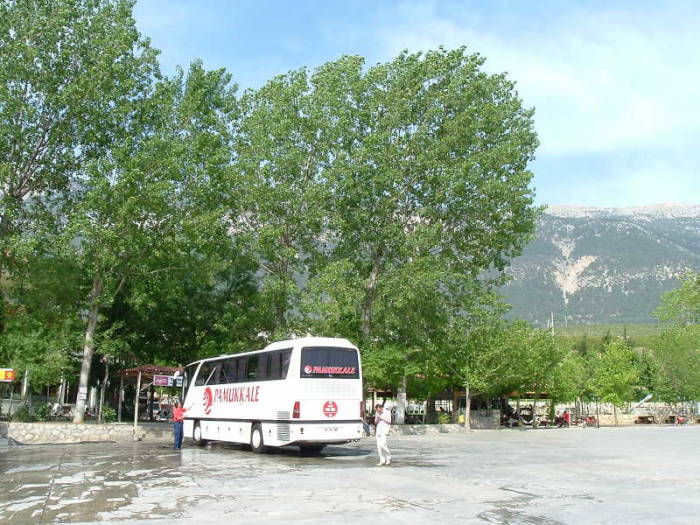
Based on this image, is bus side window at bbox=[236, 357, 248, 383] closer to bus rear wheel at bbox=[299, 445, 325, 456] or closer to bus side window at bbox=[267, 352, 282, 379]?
bus side window at bbox=[267, 352, 282, 379]

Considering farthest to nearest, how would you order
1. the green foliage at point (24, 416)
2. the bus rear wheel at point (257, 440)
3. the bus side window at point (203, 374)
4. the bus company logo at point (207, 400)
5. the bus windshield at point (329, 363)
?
the green foliage at point (24, 416)
the bus side window at point (203, 374)
the bus company logo at point (207, 400)
the bus rear wheel at point (257, 440)
the bus windshield at point (329, 363)

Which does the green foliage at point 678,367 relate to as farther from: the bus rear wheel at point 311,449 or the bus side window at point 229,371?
the bus side window at point 229,371

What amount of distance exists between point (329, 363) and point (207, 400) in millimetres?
6994

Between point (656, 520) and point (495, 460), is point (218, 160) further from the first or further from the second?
point (656, 520)

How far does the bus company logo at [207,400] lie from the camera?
25344mm

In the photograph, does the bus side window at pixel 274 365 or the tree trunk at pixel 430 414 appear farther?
the tree trunk at pixel 430 414

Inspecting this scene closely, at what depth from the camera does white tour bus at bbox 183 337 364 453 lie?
20.2 meters

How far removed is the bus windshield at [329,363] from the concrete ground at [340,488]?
2.46 metres

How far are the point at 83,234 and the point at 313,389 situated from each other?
12.9 meters

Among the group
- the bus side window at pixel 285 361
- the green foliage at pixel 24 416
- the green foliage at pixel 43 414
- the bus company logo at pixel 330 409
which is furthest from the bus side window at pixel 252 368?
the green foliage at pixel 43 414

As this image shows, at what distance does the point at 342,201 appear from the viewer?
3553cm

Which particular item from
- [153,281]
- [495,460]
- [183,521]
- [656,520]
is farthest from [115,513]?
[153,281]

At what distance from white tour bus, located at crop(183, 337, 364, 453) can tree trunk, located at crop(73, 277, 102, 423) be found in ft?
27.5

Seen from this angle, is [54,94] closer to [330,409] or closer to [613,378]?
[330,409]
